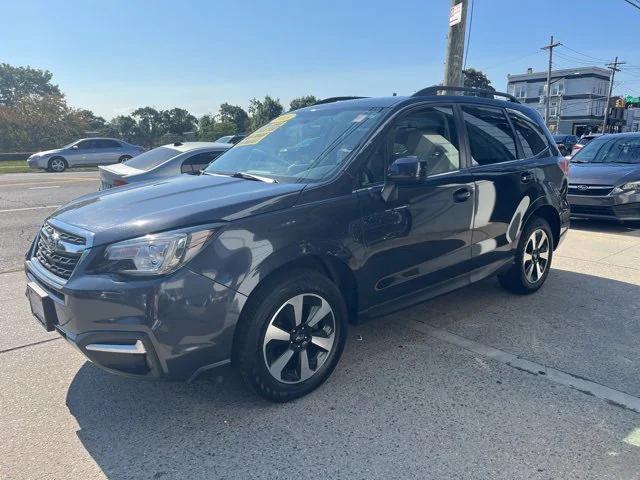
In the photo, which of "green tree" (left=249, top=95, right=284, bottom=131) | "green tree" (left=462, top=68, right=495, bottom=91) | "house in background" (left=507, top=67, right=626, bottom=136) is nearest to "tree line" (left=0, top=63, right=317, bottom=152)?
"green tree" (left=249, top=95, right=284, bottom=131)

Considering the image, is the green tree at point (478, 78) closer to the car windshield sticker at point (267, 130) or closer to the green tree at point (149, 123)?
the green tree at point (149, 123)

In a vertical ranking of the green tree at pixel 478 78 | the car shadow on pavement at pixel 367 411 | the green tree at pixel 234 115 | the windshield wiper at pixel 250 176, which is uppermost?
the green tree at pixel 478 78

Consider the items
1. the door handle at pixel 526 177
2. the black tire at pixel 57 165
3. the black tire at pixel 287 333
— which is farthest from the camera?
the black tire at pixel 57 165

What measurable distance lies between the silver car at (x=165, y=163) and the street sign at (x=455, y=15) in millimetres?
4232

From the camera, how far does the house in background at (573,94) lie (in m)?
70.6

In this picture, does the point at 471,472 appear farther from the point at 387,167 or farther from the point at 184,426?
the point at 387,167

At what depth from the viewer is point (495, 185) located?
4.28 meters

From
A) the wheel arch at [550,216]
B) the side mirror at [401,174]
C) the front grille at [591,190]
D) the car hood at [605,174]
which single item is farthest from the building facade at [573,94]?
the side mirror at [401,174]

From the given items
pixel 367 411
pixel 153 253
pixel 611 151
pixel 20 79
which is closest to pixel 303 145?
pixel 153 253

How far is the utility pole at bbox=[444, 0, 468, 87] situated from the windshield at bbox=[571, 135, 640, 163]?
3.26m

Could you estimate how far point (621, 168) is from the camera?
854 cm

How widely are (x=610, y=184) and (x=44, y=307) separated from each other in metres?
8.43

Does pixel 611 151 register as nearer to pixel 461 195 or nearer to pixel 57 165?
pixel 461 195

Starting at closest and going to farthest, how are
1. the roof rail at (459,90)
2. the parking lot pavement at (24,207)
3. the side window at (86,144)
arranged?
the roof rail at (459,90), the parking lot pavement at (24,207), the side window at (86,144)
